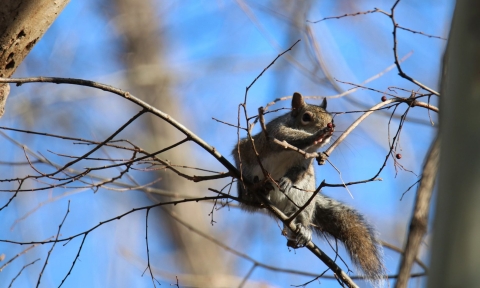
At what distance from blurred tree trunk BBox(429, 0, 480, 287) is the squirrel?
7.55 ft

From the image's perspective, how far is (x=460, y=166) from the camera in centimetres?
106

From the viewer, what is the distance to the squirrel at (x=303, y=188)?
3627 millimetres

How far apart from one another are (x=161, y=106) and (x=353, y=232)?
155 inches

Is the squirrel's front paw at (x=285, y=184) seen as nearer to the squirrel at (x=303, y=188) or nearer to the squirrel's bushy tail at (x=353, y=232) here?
the squirrel at (x=303, y=188)

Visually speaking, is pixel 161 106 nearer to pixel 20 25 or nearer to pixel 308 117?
pixel 308 117

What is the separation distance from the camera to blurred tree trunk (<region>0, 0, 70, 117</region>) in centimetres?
254

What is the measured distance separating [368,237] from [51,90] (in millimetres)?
4790

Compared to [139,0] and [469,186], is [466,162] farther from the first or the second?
[139,0]

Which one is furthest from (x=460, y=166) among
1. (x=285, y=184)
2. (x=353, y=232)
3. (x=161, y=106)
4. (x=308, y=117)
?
(x=161, y=106)

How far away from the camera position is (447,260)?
1.02 metres

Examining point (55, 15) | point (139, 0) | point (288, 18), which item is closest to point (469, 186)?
point (55, 15)

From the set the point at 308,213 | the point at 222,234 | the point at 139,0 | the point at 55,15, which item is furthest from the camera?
the point at 139,0

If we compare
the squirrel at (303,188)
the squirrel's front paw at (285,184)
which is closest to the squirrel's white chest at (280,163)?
the squirrel at (303,188)

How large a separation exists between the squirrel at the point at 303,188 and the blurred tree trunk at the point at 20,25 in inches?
55.6
